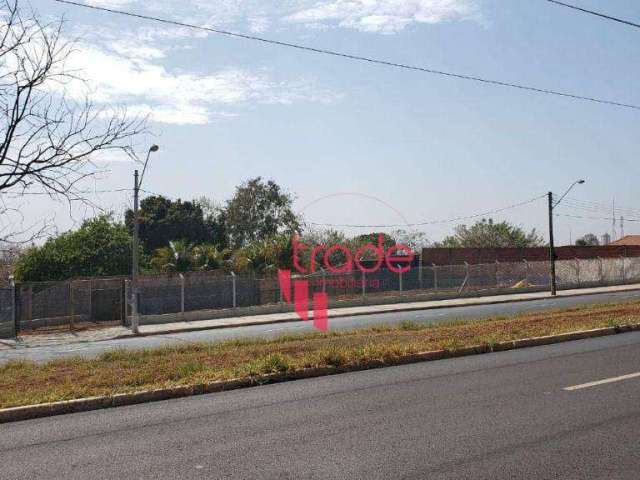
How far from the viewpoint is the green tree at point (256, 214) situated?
215 ft

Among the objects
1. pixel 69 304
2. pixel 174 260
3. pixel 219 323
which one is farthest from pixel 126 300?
pixel 174 260

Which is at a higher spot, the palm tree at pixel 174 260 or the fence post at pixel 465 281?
the palm tree at pixel 174 260

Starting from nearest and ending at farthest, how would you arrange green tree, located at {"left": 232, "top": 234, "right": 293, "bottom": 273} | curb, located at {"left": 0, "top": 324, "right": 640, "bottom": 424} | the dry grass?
curb, located at {"left": 0, "top": 324, "right": 640, "bottom": 424} < the dry grass < green tree, located at {"left": 232, "top": 234, "right": 293, "bottom": 273}

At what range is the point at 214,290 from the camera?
102ft

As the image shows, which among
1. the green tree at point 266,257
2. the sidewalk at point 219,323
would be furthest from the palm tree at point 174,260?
the sidewalk at point 219,323

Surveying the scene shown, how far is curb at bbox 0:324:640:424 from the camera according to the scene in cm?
787

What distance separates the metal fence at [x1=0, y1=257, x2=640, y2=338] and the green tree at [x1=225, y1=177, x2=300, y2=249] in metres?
28.2

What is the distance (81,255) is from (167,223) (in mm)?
26597

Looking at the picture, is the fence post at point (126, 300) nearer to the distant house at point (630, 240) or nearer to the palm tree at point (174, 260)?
the palm tree at point (174, 260)

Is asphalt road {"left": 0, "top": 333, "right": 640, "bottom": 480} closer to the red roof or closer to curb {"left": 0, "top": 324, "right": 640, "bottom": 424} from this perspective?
curb {"left": 0, "top": 324, "right": 640, "bottom": 424}

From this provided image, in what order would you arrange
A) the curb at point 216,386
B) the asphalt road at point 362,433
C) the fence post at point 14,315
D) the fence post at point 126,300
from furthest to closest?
1. the fence post at point 126,300
2. the fence post at point 14,315
3. the curb at point 216,386
4. the asphalt road at point 362,433

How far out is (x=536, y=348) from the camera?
1266 cm

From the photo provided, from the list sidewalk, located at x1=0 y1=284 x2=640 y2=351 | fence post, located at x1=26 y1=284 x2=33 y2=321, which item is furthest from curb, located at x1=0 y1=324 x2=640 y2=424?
fence post, located at x1=26 y1=284 x2=33 y2=321

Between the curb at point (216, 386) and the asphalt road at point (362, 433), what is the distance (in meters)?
0.25
